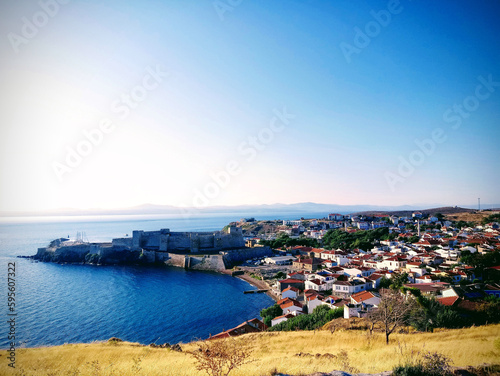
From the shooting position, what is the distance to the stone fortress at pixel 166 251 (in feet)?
137

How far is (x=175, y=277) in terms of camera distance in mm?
35469

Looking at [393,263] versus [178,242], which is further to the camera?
[178,242]

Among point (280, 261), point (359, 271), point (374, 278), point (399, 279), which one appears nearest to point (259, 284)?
point (280, 261)

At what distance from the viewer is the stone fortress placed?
41.9 meters

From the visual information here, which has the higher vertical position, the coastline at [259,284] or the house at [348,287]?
the house at [348,287]

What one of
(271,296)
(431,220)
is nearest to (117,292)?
(271,296)

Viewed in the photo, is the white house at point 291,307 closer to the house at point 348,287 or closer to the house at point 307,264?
the house at point 348,287

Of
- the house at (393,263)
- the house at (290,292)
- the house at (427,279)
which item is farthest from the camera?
the house at (393,263)

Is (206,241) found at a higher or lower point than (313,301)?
higher

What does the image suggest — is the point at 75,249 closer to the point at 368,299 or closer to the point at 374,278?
the point at 374,278

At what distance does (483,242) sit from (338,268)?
17.6 metres

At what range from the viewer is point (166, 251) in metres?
47.8

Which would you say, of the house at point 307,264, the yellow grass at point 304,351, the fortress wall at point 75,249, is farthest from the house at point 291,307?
the fortress wall at point 75,249

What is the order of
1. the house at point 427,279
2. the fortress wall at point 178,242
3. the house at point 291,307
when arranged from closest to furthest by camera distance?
the house at point 291,307 → the house at point 427,279 → the fortress wall at point 178,242
